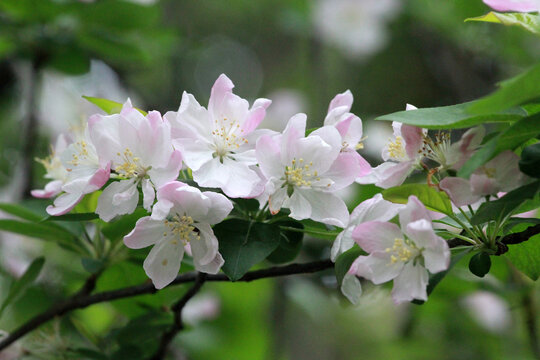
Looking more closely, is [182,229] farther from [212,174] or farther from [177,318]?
[177,318]

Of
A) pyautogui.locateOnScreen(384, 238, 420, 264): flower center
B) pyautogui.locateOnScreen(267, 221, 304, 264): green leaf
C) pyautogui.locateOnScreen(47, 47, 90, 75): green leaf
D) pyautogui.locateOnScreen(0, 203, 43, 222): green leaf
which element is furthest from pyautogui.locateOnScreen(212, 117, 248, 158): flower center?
pyautogui.locateOnScreen(47, 47, 90, 75): green leaf

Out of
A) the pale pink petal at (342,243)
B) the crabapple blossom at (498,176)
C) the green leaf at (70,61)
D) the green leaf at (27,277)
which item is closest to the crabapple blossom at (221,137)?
the pale pink petal at (342,243)

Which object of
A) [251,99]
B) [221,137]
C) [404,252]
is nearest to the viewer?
[404,252]

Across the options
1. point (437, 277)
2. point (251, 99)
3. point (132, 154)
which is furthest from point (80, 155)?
point (251, 99)

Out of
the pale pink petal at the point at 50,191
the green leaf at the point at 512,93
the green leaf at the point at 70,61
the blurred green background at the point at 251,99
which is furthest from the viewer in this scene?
the green leaf at the point at 70,61

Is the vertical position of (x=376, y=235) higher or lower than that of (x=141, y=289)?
higher

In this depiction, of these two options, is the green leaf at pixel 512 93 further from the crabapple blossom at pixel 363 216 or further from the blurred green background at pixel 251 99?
the blurred green background at pixel 251 99

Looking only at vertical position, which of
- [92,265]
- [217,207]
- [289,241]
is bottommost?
[92,265]
